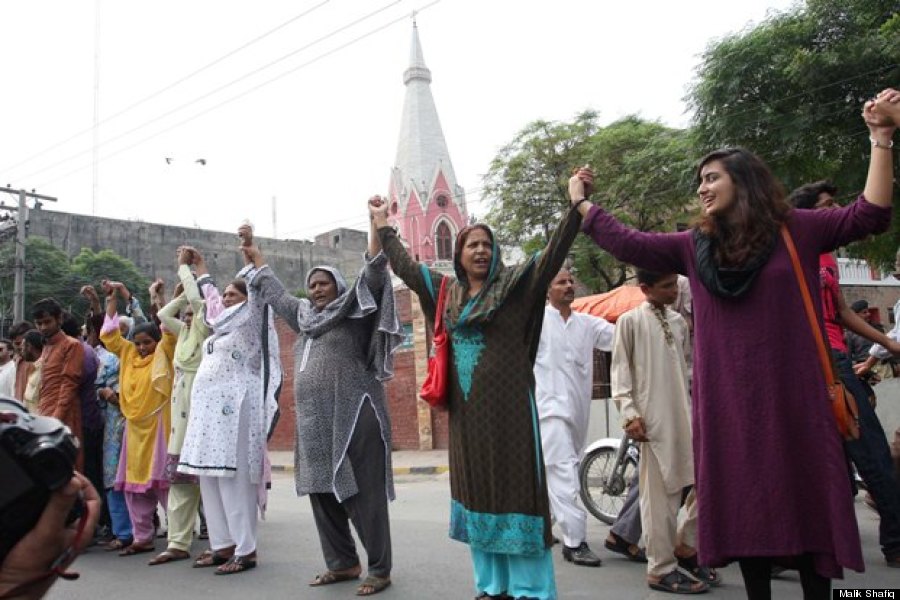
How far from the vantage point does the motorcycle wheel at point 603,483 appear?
5934 mm

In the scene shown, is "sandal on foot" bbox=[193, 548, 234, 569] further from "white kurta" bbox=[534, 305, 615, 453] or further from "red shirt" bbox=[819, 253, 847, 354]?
"red shirt" bbox=[819, 253, 847, 354]

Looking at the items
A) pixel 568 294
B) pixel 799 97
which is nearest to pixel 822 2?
pixel 799 97

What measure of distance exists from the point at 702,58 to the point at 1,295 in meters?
31.2

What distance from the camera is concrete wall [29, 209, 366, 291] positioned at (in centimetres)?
4453

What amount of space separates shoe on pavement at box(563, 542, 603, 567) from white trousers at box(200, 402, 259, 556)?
2.07 metres

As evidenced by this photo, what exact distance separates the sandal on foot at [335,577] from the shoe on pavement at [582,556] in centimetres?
135

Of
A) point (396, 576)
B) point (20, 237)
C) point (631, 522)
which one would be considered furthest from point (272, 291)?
point (20, 237)

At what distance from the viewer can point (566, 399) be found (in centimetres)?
531

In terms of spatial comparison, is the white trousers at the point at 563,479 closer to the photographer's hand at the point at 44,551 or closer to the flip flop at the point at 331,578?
the flip flop at the point at 331,578

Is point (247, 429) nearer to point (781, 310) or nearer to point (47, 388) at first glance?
point (47, 388)

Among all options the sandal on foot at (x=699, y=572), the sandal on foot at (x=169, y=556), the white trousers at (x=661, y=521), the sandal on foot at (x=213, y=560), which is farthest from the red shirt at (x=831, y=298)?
the sandal on foot at (x=169, y=556)

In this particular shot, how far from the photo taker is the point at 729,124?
14195mm

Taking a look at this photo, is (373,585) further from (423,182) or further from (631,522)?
(423,182)

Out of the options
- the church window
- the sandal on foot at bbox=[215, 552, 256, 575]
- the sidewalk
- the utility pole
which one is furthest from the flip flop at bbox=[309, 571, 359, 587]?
the church window
